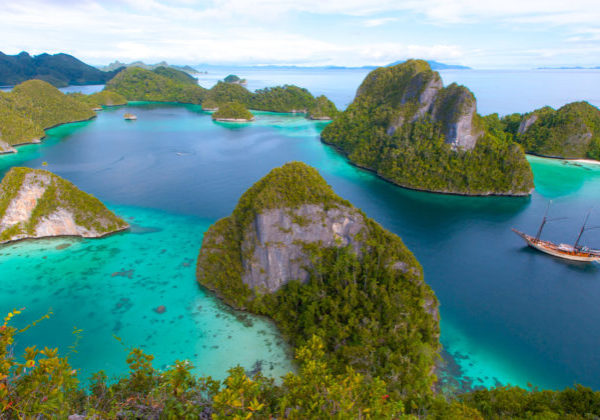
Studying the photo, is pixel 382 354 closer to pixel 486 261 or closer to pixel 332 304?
pixel 332 304

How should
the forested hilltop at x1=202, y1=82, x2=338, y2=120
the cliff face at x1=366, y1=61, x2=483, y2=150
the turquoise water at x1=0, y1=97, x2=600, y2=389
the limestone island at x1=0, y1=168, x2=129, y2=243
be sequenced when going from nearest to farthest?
the turquoise water at x1=0, y1=97, x2=600, y2=389 → the limestone island at x1=0, y1=168, x2=129, y2=243 → the cliff face at x1=366, y1=61, x2=483, y2=150 → the forested hilltop at x1=202, y1=82, x2=338, y2=120

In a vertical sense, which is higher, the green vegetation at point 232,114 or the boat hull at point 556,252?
the green vegetation at point 232,114

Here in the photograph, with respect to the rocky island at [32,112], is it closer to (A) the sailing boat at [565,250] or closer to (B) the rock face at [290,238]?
(B) the rock face at [290,238]

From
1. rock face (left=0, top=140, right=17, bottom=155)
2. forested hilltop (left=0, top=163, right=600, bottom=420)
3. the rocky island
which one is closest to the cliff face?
forested hilltop (left=0, top=163, right=600, bottom=420)

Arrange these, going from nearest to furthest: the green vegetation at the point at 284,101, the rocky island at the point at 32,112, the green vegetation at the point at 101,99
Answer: the rocky island at the point at 32,112 < the green vegetation at the point at 101,99 < the green vegetation at the point at 284,101

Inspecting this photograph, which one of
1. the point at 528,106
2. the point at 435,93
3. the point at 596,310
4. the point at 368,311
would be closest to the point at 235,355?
the point at 368,311

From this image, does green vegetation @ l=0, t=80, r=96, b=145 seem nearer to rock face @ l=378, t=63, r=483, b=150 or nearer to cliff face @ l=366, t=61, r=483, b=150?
cliff face @ l=366, t=61, r=483, b=150

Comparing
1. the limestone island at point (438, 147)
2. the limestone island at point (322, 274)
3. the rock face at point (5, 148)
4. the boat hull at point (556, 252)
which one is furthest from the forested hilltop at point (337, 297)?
the rock face at point (5, 148)
